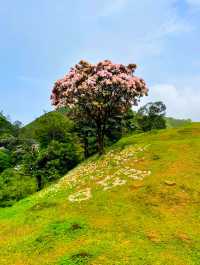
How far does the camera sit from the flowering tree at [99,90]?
49219mm

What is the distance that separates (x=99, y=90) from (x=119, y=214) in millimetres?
18045

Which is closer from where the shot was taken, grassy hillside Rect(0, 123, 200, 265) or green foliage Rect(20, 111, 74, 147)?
grassy hillside Rect(0, 123, 200, 265)

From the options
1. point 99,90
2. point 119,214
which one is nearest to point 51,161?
point 99,90

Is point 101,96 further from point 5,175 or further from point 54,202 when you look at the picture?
point 5,175

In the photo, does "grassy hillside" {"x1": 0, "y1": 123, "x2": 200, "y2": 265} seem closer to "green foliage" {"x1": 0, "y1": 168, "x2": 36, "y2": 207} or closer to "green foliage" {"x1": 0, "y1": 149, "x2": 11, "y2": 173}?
"green foliage" {"x1": 0, "y1": 168, "x2": 36, "y2": 207}

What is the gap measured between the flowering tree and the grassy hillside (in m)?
5.26

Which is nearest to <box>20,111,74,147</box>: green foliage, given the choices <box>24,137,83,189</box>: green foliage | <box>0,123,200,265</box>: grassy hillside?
<box>24,137,83,189</box>: green foliage

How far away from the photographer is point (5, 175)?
7288 centimetres

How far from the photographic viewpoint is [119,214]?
35094mm

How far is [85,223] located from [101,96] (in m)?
19.6

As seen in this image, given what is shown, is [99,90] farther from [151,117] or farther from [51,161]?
[151,117]

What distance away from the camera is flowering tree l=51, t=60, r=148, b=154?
4922 centimetres

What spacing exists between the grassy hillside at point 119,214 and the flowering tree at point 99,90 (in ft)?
17.2

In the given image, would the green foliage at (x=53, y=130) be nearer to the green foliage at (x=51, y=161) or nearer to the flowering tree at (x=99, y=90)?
the green foliage at (x=51, y=161)
